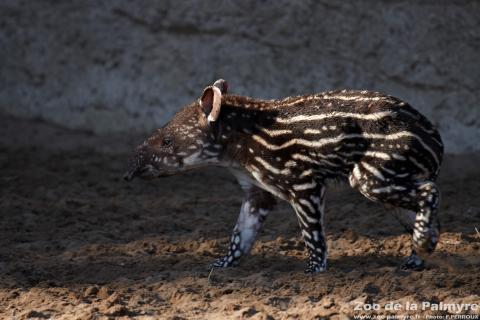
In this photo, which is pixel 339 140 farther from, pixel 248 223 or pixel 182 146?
pixel 182 146

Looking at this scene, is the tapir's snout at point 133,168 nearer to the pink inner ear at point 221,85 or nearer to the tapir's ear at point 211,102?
the tapir's ear at point 211,102

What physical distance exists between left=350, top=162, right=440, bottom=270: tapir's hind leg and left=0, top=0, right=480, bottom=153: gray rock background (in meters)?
3.99

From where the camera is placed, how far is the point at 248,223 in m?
7.15

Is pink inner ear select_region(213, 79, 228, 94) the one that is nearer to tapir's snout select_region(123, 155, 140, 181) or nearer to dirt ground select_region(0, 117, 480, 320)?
tapir's snout select_region(123, 155, 140, 181)

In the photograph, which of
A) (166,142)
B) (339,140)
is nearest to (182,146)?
(166,142)

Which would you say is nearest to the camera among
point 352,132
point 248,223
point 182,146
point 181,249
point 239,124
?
point 352,132

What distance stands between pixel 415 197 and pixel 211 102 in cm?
182

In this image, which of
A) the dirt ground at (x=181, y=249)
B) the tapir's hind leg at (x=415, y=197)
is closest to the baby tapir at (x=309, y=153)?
the tapir's hind leg at (x=415, y=197)

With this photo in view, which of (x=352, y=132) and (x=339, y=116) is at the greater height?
(x=339, y=116)

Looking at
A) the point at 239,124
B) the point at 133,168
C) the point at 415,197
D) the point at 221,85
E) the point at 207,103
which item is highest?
the point at 221,85

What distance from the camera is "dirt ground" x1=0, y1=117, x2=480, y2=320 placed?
5.96 meters

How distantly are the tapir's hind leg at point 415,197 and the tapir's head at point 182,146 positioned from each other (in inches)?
52.8

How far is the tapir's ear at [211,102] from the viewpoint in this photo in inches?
270

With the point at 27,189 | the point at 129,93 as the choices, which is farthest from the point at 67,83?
the point at 27,189
